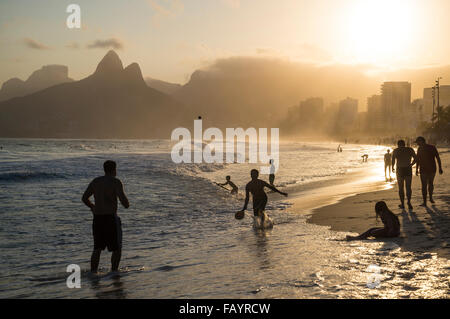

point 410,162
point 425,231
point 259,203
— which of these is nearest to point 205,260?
point 259,203

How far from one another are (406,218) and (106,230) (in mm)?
7643

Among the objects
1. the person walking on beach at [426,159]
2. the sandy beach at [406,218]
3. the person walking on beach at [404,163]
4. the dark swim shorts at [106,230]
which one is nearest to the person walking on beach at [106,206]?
the dark swim shorts at [106,230]

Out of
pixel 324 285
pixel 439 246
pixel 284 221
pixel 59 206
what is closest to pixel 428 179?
pixel 284 221

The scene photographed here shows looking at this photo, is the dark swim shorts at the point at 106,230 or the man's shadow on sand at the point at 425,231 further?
the man's shadow on sand at the point at 425,231

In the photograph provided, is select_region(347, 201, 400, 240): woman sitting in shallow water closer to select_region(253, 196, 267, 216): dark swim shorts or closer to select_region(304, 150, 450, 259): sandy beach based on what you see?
select_region(304, 150, 450, 259): sandy beach

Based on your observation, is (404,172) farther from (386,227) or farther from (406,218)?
(386,227)

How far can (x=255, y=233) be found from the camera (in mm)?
10344

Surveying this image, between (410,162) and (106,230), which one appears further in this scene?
(410,162)

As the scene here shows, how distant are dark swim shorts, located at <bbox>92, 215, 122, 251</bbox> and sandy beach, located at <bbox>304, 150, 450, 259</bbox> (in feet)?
17.3

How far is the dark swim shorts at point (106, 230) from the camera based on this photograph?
6.79 meters

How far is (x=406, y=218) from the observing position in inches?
416

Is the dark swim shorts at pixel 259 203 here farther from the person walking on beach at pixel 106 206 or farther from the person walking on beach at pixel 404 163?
the person walking on beach at pixel 106 206

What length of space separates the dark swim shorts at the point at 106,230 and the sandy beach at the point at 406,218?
5.26m
